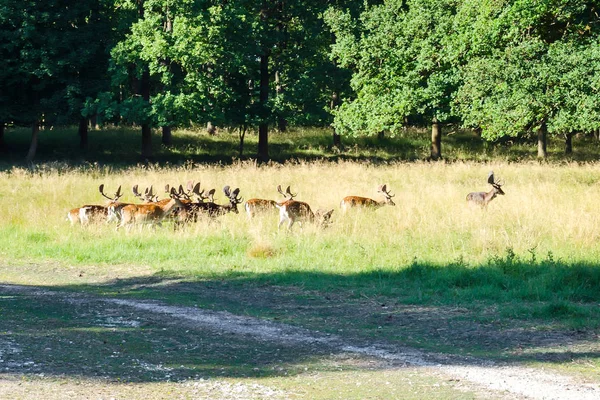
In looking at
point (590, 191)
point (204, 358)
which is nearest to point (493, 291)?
point (204, 358)

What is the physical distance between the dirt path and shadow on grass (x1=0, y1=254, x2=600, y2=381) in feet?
0.42

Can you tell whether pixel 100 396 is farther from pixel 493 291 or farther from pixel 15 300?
pixel 493 291

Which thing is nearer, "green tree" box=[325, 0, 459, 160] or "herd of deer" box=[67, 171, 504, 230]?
"herd of deer" box=[67, 171, 504, 230]

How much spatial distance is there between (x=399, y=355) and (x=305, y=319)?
2.07 metres

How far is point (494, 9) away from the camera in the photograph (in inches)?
1016

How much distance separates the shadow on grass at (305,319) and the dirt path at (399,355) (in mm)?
128

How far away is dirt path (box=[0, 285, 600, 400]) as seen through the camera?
6.13m

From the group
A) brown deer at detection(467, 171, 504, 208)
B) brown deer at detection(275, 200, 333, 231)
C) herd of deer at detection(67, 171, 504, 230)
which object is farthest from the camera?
brown deer at detection(467, 171, 504, 208)

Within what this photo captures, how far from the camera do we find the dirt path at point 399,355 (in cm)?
613

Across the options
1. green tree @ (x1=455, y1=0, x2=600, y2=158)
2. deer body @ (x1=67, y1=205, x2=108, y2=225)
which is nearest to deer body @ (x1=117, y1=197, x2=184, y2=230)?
deer body @ (x1=67, y1=205, x2=108, y2=225)

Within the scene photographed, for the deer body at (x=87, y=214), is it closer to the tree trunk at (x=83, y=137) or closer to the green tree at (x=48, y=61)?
the green tree at (x=48, y=61)

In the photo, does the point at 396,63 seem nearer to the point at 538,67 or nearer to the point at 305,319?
the point at 538,67

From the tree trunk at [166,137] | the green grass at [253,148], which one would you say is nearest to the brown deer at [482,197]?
the green grass at [253,148]

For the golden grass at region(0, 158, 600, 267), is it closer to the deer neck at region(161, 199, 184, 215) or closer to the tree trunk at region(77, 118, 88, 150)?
the deer neck at region(161, 199, 184, 215)
